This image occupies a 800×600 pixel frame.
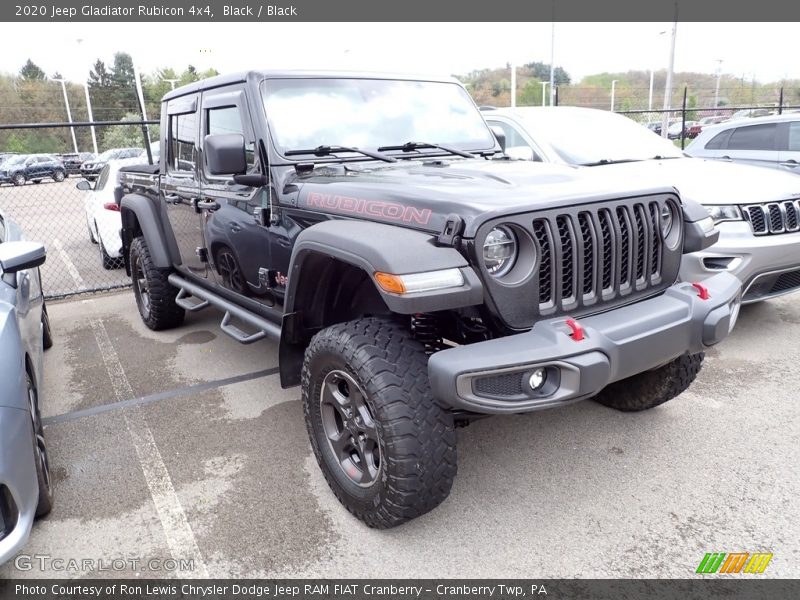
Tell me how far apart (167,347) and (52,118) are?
189 feet

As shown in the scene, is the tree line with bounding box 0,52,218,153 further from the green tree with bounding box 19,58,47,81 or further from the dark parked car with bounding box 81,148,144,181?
the dark parked car with bounding box 81,148,144,181

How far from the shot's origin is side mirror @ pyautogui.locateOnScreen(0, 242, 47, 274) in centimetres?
300

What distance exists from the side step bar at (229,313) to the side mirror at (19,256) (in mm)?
1177

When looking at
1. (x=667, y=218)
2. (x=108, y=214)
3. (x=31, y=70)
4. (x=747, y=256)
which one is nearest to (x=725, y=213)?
(x=747, y=256)

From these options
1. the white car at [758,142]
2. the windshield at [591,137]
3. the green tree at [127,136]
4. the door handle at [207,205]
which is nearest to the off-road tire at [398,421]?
the door handle at [207,205]

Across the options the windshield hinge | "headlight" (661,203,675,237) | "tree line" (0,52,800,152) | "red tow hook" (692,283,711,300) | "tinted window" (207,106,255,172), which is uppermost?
"tree line" (0,52,800,152)

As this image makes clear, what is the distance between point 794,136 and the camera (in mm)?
7391

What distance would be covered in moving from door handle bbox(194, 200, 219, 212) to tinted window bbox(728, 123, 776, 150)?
23.2 ft

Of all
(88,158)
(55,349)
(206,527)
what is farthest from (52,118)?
(206,527)

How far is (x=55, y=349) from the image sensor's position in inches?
215

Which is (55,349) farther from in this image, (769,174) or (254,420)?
(769,174)

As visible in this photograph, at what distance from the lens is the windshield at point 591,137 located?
225 inches

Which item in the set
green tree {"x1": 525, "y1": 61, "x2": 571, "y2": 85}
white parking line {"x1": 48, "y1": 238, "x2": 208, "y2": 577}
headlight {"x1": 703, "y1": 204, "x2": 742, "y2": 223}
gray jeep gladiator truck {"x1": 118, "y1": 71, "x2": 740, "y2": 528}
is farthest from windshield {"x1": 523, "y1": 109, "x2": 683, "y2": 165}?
green tree {"x1": 525, "y1": 61, "x2": 571, "y2": 85}

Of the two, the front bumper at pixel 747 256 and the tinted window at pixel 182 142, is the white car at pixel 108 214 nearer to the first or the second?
the tinted window at pixel 182 142
